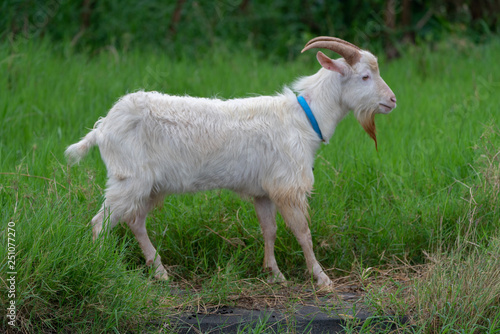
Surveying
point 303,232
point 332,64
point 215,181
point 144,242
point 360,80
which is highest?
point 332,64

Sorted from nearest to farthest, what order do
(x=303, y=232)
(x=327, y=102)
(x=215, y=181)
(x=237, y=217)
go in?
(x=215, y=181)
(x=303, y=232)
(x=327, y=102)
(x=237, y=217)

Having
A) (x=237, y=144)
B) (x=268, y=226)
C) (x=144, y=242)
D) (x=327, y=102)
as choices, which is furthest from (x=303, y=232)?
(x=144, y=242)

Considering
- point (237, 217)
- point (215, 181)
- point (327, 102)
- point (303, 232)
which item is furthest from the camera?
point (237, 217)

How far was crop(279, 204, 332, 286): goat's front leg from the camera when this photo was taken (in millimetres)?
4488

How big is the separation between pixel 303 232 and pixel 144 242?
3.71 feet

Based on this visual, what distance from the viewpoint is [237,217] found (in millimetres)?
4938

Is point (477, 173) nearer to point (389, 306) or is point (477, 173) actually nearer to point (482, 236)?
point (482, 236)

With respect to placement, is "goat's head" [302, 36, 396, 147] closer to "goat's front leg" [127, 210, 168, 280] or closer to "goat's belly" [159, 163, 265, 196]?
"goat's belly" [159, 163, 265, 196]

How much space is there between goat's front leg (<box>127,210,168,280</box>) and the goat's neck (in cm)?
143

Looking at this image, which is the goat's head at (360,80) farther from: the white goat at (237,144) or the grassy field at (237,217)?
the grassy field at (237,217)

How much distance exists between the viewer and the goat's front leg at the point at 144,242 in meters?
4.47

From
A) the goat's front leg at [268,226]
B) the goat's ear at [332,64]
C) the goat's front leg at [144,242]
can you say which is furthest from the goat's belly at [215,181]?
the goat's ear at [332,64]

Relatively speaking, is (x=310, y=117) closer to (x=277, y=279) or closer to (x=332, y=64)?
(x=332, y=64)

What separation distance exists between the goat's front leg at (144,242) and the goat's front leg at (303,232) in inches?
36.9
